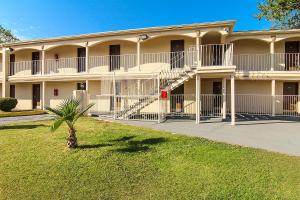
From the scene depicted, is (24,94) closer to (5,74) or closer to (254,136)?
(5,74)

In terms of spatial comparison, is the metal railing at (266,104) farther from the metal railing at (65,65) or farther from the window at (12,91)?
the window at (12,91)

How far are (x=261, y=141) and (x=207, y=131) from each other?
2314mm

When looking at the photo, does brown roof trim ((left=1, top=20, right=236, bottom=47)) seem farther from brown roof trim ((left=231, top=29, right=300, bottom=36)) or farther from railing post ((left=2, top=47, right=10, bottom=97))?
brown roof trim ((left=231, top=29, right=300, bottom=36))

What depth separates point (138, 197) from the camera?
183 inches

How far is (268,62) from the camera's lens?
16938mm

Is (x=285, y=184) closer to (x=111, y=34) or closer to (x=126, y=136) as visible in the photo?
(x=126, y=136)

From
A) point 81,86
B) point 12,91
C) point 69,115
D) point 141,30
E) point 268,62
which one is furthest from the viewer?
point 12,91

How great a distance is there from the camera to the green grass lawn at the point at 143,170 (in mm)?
4805

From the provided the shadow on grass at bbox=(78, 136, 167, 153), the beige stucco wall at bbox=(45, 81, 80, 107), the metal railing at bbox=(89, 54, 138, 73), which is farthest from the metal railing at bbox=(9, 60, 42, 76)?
the shadow on grass at bbox=(78, 136, 167, 153)

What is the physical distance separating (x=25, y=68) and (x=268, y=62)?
812 inches

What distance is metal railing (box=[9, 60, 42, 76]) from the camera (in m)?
20.9

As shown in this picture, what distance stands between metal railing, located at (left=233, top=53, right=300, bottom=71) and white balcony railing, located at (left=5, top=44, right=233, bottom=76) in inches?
95.8

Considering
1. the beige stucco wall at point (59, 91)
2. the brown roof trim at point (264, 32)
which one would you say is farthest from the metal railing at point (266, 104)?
the beige stucco wall at point (59, 91)

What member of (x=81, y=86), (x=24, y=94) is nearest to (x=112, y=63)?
(x=81, y=86)
